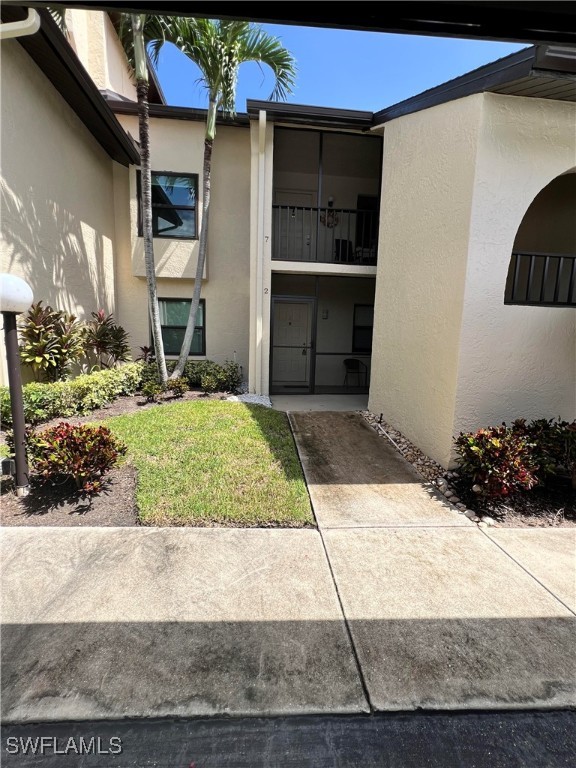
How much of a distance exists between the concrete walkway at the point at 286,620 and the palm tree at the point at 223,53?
8.14 m

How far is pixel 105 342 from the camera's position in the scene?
332 inches

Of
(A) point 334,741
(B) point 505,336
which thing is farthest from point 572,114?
(A) point 334,741

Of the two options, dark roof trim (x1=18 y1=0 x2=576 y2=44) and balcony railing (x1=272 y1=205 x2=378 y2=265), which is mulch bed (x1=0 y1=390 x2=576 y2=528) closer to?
dark roof trim (x1=18 y1=0 x2=576 y2=44)

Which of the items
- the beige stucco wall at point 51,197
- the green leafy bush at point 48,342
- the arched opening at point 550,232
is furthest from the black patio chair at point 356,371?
the green leafy bush at point 48,342

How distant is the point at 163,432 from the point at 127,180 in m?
7.49

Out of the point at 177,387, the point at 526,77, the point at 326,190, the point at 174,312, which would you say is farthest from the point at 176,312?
the point at 526,77

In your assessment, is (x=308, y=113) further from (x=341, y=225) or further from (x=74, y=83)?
(x=74, y=83)

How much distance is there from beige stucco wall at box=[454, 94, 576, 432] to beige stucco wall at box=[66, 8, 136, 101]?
9.53m

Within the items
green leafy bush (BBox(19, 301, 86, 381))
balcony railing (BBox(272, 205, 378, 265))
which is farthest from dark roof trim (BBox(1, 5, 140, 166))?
green leafy bush (BBox(19, 301, 86, 381))

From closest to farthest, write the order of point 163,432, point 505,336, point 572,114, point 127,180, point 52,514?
point 52,514, point 572,114, point 505,336, point 163,432, point 127,180

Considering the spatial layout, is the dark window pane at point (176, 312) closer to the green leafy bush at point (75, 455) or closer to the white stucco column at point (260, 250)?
the white stucco column at point (260, 250)

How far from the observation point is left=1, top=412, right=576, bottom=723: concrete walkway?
7.02 ft

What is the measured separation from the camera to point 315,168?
32.7 feet

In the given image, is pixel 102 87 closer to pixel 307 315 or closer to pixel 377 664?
pixel 307 315
